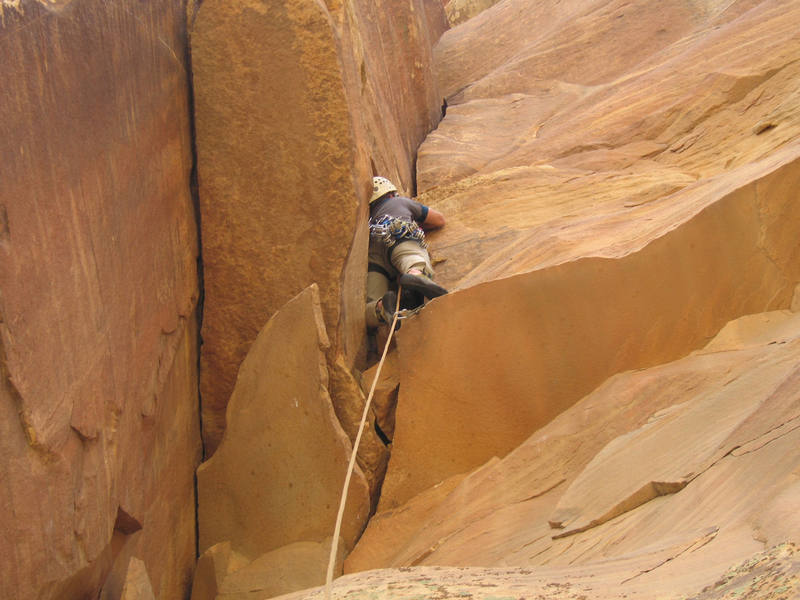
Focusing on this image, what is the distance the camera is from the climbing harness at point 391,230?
4.38 m

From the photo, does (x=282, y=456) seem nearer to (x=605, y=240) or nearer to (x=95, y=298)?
(x=95, y=298)

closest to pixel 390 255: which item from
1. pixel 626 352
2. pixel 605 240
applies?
pixel 605 240

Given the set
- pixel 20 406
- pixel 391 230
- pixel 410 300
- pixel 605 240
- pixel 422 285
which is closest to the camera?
pixel 20 406

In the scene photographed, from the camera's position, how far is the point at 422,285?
396 cm

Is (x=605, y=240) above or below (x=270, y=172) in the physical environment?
below

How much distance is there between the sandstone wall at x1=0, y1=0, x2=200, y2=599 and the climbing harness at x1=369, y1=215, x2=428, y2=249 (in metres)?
1.00

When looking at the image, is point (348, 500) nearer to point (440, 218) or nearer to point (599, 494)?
point (599, 494)

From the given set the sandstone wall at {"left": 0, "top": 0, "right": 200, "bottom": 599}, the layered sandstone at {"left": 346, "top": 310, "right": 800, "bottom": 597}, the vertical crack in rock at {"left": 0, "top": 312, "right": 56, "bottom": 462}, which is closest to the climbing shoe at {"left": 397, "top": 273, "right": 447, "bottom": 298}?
the layered sandstone at {"left": 346, "top": 310, "right": 800, "bottom": 597}

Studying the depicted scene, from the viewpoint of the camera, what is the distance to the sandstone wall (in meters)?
2.45

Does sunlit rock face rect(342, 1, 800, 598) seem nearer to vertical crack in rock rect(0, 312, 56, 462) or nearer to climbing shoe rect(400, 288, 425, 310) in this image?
climbing shoe rect(400, 288, 425, 310)

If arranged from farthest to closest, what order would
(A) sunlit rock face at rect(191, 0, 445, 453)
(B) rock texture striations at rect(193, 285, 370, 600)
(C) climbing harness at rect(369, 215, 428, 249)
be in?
1. (C) climbing harness at rect(369, 215, 428, 249)
2. (A) sunlit rock face at rect(191, 0, 445, 453)
3. (B) rock texture striations at rect(193, 285, 370, 600)

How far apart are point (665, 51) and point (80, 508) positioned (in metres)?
6.00

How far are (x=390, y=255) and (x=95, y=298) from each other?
1.86 meters

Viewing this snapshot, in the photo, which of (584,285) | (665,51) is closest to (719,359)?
(584,285)
